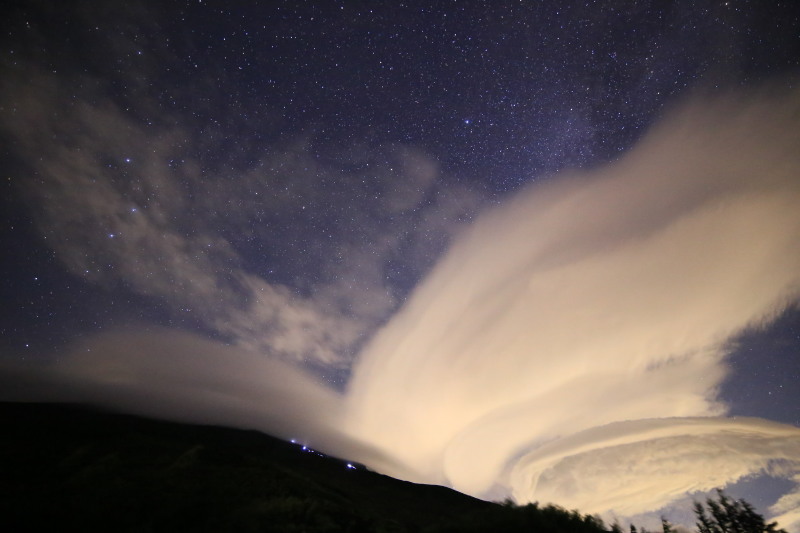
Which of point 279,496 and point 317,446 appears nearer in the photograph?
point 279,496

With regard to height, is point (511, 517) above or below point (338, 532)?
above

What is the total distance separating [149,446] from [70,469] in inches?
621

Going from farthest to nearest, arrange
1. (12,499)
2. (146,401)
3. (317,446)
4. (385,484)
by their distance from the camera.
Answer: (317,446), (146,401), (385,484), (12,499)

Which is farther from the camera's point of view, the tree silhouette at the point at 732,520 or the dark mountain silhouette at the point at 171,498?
the tree silhouette at the point at 732,520

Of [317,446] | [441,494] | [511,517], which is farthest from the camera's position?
[317,446]

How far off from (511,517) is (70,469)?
40.1 meters

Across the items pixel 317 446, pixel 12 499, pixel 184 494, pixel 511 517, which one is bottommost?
pixel 12 499

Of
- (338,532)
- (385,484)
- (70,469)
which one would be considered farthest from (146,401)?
(338,532)

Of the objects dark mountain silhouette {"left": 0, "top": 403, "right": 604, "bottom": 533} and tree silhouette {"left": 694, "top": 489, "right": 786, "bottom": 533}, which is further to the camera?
tree silhouette {"left": 694, "top": 489, "right": 786, "bottom": 533}

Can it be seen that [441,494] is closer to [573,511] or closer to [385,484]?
[385,484]

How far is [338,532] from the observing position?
2458cm

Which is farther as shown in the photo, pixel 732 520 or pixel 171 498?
pixel 732 520

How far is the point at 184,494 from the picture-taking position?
29391mm

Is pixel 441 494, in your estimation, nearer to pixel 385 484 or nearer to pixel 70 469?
pixel 385 484
